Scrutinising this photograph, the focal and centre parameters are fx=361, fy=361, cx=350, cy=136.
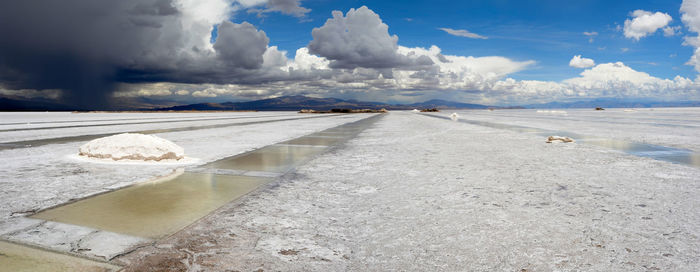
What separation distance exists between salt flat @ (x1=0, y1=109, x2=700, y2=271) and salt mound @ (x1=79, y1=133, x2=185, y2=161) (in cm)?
67

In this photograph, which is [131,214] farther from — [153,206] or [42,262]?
[42,262]

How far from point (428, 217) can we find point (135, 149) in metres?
6.52

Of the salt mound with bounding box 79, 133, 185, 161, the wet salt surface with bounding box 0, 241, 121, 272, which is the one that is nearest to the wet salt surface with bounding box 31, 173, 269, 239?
Answer: the wet salt surface with bounding box 0, 241, 121, 272

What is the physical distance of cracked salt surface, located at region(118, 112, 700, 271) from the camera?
260 centimetres

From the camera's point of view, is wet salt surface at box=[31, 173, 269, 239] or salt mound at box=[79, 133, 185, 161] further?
salt mound at box=[79, 133, 185, 161]

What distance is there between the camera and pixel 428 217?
3.67 m

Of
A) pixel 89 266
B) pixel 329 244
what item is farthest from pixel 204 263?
pixel 329 244

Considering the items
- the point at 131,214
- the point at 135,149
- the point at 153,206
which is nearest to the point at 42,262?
the point at 131,214

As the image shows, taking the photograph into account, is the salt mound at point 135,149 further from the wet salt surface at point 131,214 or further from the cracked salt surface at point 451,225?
the cracked salt surface at point 451,225

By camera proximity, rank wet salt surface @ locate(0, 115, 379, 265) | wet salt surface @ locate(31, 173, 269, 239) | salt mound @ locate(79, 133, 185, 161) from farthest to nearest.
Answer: salt mound @ locate(79, 133, 185, 161), wet salt surface @ locate(31, 173, 269, 239), wet salt surface @ locate(0, 115, 379, 265)

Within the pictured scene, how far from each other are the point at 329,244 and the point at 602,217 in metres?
2.79

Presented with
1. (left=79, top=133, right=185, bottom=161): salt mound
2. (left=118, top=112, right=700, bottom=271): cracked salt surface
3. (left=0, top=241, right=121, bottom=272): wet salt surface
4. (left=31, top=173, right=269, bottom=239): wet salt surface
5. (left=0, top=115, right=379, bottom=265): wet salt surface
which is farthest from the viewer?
(left=79, top=133, right=185, bottom=161): salt mound

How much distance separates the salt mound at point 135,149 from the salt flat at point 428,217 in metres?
0.67

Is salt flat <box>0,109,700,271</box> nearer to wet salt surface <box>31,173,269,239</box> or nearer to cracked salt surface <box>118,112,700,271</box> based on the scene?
cracked salt surface <box>118,112,700,271</box>
